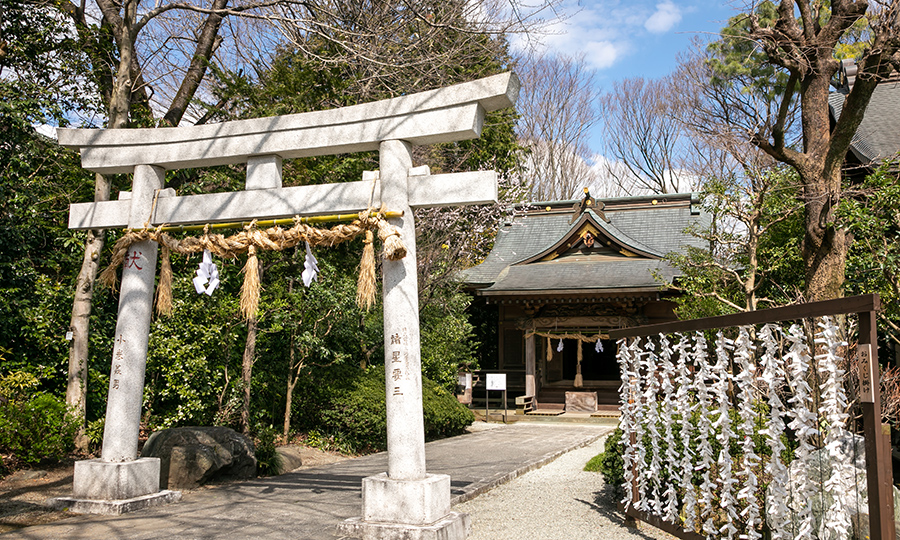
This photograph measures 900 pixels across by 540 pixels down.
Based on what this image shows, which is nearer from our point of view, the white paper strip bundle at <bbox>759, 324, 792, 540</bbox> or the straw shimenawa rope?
the white paper strip bundle at <bbox>759, 324, 792, 540</bbox>

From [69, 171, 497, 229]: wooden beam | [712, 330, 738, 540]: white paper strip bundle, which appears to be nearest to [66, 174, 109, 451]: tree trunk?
[69, 171, 497, 229]: wooden beam

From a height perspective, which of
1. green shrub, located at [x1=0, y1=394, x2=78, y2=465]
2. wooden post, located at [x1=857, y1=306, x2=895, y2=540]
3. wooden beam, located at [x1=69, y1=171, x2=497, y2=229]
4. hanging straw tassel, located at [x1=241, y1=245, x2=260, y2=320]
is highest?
wooden beam, located at [x1=69, y1=171, x2=497, y2=229]

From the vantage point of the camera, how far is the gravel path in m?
5.66

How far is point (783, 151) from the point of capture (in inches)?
287

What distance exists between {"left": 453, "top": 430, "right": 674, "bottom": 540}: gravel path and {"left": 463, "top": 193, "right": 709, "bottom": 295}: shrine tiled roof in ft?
25.8

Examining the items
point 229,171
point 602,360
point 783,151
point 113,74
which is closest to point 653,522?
point 783,151

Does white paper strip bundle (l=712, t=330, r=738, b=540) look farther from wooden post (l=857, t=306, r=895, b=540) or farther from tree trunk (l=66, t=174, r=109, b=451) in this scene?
tree trunk (l=66, t=174, r=109, b=451)

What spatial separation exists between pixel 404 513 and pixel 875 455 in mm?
3362

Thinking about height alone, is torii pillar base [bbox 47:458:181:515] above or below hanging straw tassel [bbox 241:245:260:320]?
below

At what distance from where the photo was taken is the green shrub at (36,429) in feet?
23.6

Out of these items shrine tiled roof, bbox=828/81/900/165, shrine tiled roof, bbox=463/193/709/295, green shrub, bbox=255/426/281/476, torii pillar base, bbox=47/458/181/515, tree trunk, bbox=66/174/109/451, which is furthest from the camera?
shrine tiled roof, bbox=463/193/709/295

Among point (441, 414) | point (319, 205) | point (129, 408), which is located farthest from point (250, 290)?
point (441, 414)

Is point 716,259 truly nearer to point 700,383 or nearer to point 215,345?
point 700,383

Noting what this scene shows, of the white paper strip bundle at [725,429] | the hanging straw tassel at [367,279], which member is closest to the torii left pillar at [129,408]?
the hanging straw tassel at [367,279]
